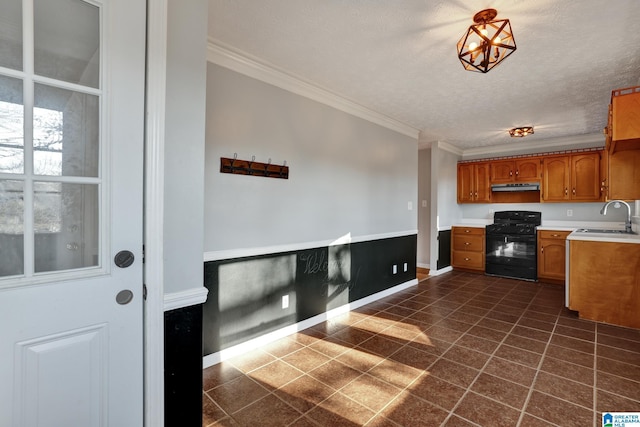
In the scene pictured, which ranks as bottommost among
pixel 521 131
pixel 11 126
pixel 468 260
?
pixel 468 260

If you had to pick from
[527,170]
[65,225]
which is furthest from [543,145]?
[65,225]

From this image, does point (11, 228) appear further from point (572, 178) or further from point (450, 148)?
point (572, 178)

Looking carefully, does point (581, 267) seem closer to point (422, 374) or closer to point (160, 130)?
point (422, 374)

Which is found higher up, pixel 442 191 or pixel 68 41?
pixel 68 41

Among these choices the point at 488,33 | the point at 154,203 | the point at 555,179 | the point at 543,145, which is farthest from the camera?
the point at 543,145

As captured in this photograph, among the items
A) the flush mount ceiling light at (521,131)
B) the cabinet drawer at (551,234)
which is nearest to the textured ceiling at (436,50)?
the flush mount ceiling light at (521,131)

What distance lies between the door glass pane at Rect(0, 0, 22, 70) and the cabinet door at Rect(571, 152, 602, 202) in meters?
6.65

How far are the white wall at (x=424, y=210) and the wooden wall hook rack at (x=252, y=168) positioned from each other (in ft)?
13.0

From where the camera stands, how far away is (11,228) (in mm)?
978

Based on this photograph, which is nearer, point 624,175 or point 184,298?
point 184,298

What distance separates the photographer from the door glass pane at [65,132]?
3.34 feet

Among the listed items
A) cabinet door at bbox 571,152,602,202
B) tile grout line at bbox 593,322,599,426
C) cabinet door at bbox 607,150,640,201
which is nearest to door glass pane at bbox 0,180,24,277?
tile grout line at bbox 593,322,599,426

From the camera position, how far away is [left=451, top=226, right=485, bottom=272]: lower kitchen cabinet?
5.73 m

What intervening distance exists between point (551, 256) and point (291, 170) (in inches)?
189
